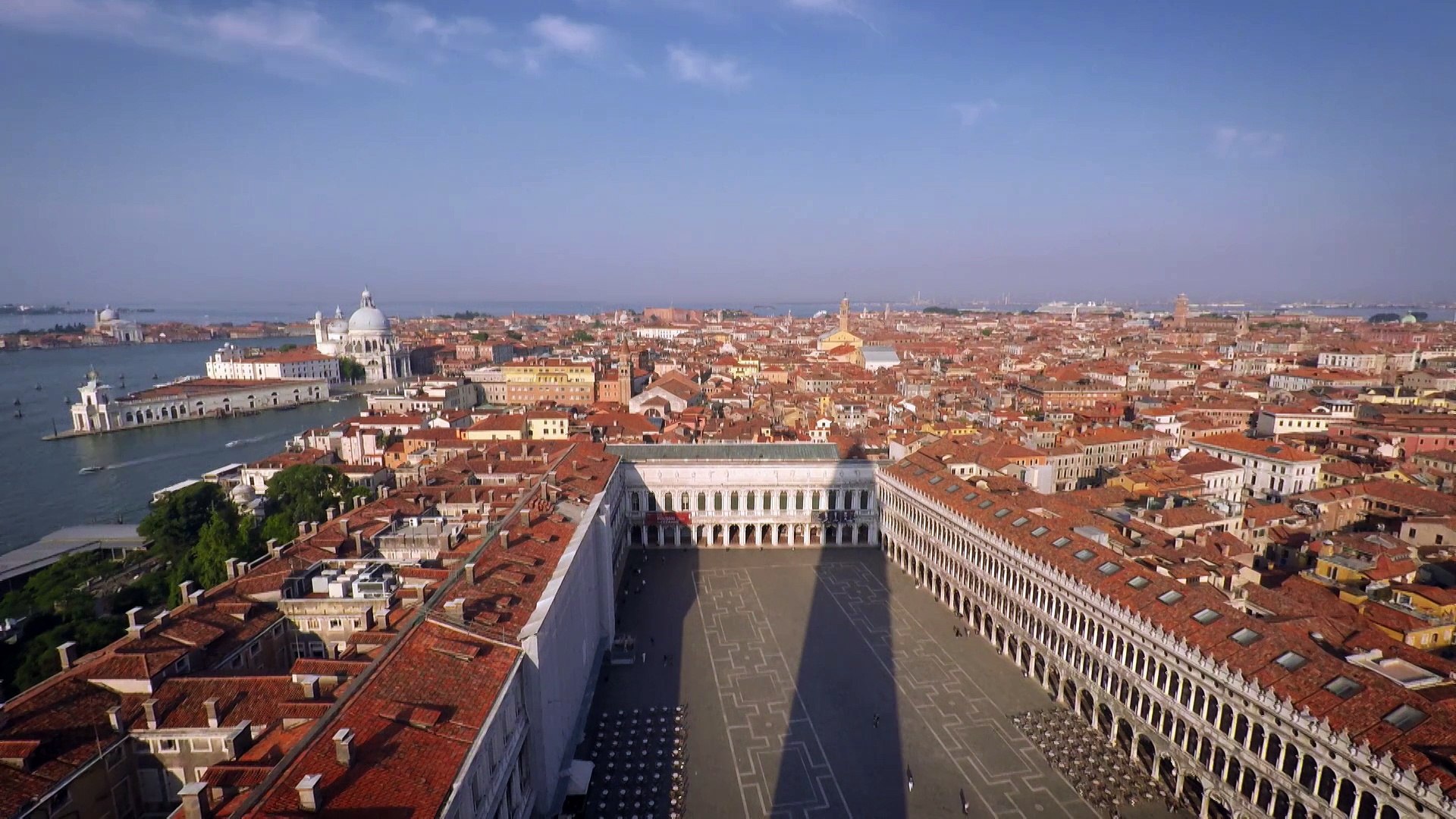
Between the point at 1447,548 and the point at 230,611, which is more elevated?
the point at 230,611

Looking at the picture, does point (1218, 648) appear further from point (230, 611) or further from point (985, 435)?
point (985, 435)

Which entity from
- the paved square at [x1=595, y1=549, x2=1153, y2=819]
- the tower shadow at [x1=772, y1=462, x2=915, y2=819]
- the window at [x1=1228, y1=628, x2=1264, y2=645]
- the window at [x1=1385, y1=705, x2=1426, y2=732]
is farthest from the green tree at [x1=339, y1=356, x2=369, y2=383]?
the window at [x1=1385, y1=705, x2=1426, y2=732]

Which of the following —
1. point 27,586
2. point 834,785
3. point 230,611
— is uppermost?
point 230,611

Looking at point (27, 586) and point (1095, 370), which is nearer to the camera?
point (27, 586)

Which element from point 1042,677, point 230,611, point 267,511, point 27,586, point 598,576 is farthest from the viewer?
point 267,511

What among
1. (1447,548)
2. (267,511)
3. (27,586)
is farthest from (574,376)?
(1447,548)

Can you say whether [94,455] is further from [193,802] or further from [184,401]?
[193,802]

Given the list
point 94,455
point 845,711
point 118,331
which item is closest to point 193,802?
point 845,711

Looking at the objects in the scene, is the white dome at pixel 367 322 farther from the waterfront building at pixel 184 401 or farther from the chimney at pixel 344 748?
the chimney at pixel 344 748
